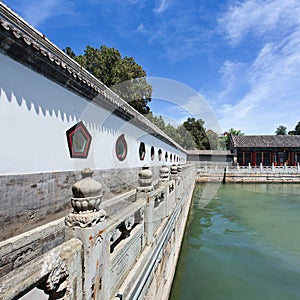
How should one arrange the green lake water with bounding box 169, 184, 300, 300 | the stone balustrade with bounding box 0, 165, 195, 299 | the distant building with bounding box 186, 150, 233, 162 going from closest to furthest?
the stone balustrade with bounding box 0, 165, 195, 299 < the green lake water with bounding box 169, 184, 300, 300 < the distant building with bounding box 186, 150, 233, 162

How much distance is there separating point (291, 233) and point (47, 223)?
8.87 m

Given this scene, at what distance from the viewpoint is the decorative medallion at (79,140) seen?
4062mm

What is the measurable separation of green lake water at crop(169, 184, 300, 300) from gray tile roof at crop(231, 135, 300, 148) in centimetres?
1541

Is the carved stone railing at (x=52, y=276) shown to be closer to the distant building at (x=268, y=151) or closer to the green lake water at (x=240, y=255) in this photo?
the green lake water at (x=240, y=255)

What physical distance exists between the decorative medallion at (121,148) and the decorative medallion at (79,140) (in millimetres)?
1558

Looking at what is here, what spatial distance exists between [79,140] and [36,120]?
1.22m

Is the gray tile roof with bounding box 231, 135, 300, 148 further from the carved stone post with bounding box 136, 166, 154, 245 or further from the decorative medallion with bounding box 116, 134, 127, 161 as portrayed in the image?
the carved stone post with bounding box 136, 166, 154, 245

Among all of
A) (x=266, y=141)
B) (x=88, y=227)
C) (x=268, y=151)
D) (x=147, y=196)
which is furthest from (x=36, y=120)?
(x=266, y=141)

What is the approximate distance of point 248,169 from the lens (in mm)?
22359

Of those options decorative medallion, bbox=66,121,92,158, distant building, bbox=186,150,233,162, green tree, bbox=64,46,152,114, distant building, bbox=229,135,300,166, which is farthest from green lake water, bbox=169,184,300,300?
distant building, bbox=186,150,233,162

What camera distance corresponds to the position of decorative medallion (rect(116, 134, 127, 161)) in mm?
6344

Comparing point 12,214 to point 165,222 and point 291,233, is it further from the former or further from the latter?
point 291,233

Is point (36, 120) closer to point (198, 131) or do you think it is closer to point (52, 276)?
point (52, 276)

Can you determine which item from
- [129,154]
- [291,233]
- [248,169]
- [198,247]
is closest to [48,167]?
[129,154]
